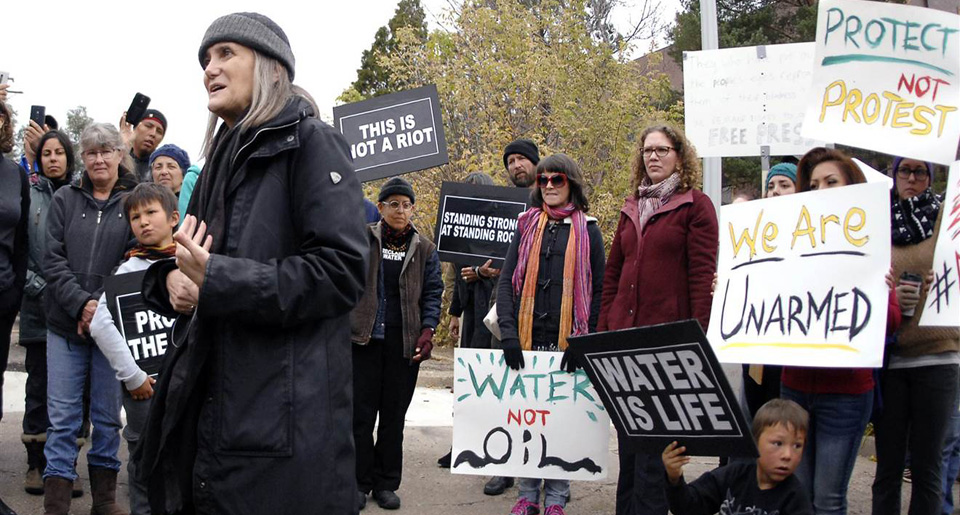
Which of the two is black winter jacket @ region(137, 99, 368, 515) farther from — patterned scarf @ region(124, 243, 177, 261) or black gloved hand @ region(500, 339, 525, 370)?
black gloved hand @ region(500, 339, 525, 370)

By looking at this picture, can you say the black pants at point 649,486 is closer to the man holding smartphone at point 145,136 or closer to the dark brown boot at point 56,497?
the dark brown boot at point 56,497

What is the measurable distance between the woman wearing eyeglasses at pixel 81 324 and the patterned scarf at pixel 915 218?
3986mm

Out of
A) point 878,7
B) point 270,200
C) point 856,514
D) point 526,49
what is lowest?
point 856,514

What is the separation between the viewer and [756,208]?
4488mm

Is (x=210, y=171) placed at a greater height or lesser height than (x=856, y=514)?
greater

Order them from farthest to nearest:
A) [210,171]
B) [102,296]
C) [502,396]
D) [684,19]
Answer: [684,19] → [502,396] → [102,296] → [210,171]

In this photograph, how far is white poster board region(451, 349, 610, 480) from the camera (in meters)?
5.62

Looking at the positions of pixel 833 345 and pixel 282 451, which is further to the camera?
pixel 833 345

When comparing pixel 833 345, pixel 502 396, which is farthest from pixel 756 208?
pixel 502 396

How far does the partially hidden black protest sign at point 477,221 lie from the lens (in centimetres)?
704

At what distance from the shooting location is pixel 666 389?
11.8 feet

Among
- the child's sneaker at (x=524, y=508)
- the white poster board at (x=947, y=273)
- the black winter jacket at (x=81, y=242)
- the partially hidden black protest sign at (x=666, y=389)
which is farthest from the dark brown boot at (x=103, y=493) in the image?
the white poster board at (x=947, y=273)

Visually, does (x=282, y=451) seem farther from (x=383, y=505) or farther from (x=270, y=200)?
(x=383, y=505)

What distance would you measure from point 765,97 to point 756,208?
2471 mm
